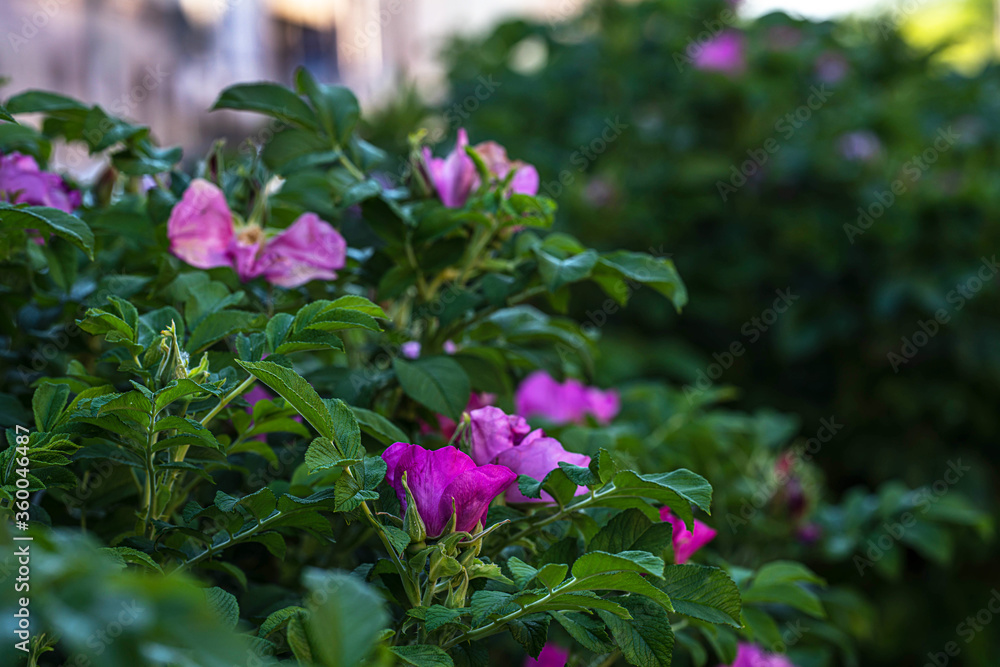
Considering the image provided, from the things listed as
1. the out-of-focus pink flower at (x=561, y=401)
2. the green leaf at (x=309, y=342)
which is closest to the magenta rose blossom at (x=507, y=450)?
the green leaf at (x=309, y=342)

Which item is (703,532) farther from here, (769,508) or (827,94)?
(827,94)

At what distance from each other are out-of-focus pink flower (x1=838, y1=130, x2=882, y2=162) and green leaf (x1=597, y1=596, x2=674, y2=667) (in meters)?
1.64

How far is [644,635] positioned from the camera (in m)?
0.47

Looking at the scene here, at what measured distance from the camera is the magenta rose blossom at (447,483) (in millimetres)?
471

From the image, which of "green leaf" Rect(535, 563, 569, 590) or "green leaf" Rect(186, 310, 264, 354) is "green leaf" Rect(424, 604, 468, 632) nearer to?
"green leaf" Rect(535, 563, 569, 590)

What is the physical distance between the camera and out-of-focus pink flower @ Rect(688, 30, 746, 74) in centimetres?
195

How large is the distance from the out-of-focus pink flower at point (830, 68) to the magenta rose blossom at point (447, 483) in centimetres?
193

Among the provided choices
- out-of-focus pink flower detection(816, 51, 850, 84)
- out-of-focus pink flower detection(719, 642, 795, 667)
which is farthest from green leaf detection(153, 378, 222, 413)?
out-of-focus pink flower detection(816, 51, 850, 84)

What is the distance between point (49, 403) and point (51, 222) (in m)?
0.11

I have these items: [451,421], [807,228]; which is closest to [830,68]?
[807,228]

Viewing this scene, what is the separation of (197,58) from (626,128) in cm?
469

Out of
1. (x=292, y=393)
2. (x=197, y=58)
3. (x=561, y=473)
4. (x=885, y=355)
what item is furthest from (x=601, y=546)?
(x=197, y=58)

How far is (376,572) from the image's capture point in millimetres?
486

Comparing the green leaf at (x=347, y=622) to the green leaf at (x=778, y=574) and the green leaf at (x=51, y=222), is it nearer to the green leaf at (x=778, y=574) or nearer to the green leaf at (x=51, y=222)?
the green leaf at (x=51, y=222)
